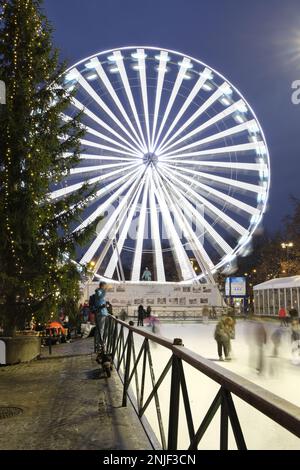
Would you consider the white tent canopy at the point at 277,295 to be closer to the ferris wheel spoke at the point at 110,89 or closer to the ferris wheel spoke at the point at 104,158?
the ferris wheel spoke at the point at 104,158

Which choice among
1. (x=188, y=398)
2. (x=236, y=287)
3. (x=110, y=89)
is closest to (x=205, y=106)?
(x=110, y=89)

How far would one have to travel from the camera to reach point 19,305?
11.4 metres

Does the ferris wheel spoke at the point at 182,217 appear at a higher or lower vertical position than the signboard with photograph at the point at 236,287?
higher

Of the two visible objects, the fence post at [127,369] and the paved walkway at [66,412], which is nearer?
the paved walkway at [66,412]

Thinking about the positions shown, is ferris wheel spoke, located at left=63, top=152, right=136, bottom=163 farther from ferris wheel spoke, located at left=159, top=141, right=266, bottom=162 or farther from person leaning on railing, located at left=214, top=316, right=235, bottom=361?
person leaning on railing, located at left=214, top=316, right=235, bottom=361

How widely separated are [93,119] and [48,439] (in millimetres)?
27505

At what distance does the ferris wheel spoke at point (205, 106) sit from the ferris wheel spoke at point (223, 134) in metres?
1.03

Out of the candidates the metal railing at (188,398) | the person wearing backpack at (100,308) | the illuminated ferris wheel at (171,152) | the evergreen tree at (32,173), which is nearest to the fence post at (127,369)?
the metal railing at (188,398)

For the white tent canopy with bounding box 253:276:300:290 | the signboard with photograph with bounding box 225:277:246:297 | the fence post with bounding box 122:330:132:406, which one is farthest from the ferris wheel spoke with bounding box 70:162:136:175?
the fence post with bounding box 122:330:132:406

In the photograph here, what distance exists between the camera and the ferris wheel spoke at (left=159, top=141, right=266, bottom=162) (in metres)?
30.5

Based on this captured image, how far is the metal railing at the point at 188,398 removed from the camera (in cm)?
189

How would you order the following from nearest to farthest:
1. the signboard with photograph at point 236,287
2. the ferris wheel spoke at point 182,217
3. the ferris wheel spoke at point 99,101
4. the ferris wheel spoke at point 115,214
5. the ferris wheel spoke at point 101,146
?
the ferris wheel spoke at point 99,101
the ferris wheel spoke at point 101,146
the ferris wheel spoke at point 182,217
the ferris wheel spoke at point 115,214
the signboard with photograph at point 236,287

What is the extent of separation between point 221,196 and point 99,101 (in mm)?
9567
